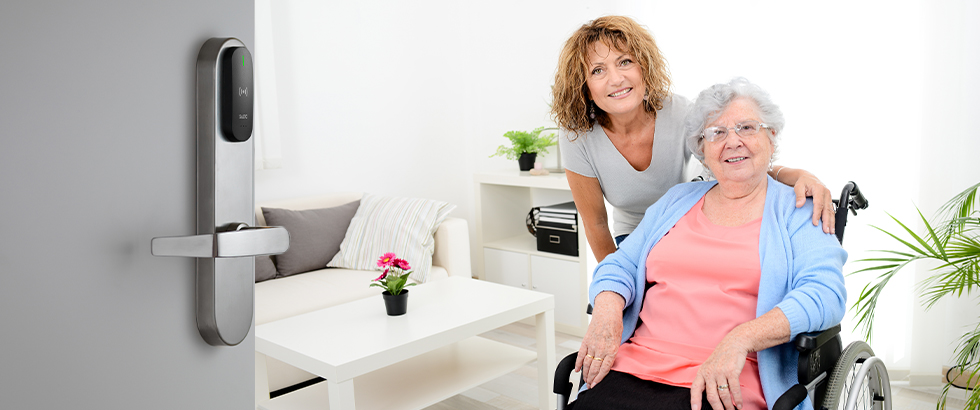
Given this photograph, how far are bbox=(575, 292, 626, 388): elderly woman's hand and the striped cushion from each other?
1.75m

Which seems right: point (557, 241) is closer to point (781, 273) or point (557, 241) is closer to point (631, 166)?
point (631, 166)

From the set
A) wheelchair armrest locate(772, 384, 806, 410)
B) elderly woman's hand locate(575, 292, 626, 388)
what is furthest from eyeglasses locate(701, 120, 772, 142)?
wheelchair armrest locate(772, 384, 806, 410)

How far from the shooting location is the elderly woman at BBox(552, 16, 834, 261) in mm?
1609

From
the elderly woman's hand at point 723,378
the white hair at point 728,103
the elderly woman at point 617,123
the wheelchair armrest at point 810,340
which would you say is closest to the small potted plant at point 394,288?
the elderly woman at point 617,123

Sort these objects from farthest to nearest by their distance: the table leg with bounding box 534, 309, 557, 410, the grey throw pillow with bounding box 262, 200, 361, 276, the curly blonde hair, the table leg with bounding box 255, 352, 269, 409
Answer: the grey throw pillow with bounding box 262, 200, 361, 276
the table leg with bounding box 534, 309, 557, 410
the table leg with bounding box 255, 352, 269, 409
the curly blonde hair

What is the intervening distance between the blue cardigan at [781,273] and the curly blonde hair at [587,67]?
294 millimetres

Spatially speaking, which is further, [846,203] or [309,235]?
[309,235]

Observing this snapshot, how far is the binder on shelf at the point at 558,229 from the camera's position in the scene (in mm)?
3307

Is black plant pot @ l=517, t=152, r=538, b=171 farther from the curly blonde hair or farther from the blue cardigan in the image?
the blue cardigan

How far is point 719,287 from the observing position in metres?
1.42

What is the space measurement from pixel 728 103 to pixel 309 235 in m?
2.23

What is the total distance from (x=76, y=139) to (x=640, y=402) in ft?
3.67

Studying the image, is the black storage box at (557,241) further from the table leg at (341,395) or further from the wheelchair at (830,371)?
the wheelchair at (830,371)

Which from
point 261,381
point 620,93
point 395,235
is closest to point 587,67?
point 620,93
